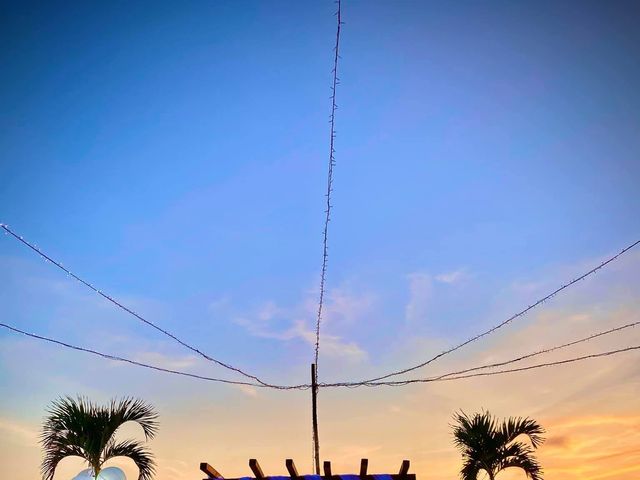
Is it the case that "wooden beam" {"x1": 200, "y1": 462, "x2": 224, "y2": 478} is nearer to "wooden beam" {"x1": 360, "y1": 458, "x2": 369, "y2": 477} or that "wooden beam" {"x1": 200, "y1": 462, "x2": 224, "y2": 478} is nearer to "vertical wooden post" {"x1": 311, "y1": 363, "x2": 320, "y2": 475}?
"wooden beam" {"x1": 360, "y1": 458, "x2": 369, "y2": 477}

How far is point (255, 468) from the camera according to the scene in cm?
954

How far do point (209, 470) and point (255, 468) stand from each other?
90 centimetres

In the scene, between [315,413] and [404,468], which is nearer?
[404,468]

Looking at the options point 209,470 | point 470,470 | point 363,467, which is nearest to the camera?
point 209,470

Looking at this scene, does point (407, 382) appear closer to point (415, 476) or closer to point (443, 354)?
point (443, 354)

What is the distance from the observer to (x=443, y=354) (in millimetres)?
16812

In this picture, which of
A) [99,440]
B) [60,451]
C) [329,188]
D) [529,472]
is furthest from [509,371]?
[60,451]

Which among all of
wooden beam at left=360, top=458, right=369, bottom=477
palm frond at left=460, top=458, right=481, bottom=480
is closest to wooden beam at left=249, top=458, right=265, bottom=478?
wooden beam at left=360, top=458, right=369, bottom=477

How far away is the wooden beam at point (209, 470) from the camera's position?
368 inches

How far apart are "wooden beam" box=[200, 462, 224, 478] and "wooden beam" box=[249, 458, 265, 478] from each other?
73 cm

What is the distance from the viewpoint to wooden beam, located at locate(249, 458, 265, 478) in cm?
944

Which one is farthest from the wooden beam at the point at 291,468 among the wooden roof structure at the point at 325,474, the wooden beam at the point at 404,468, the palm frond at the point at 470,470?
the palm frond at the point at 470,470

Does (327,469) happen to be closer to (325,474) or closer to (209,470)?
(325,474)

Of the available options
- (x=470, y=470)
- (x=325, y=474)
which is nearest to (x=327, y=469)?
(x=325, y=474)
